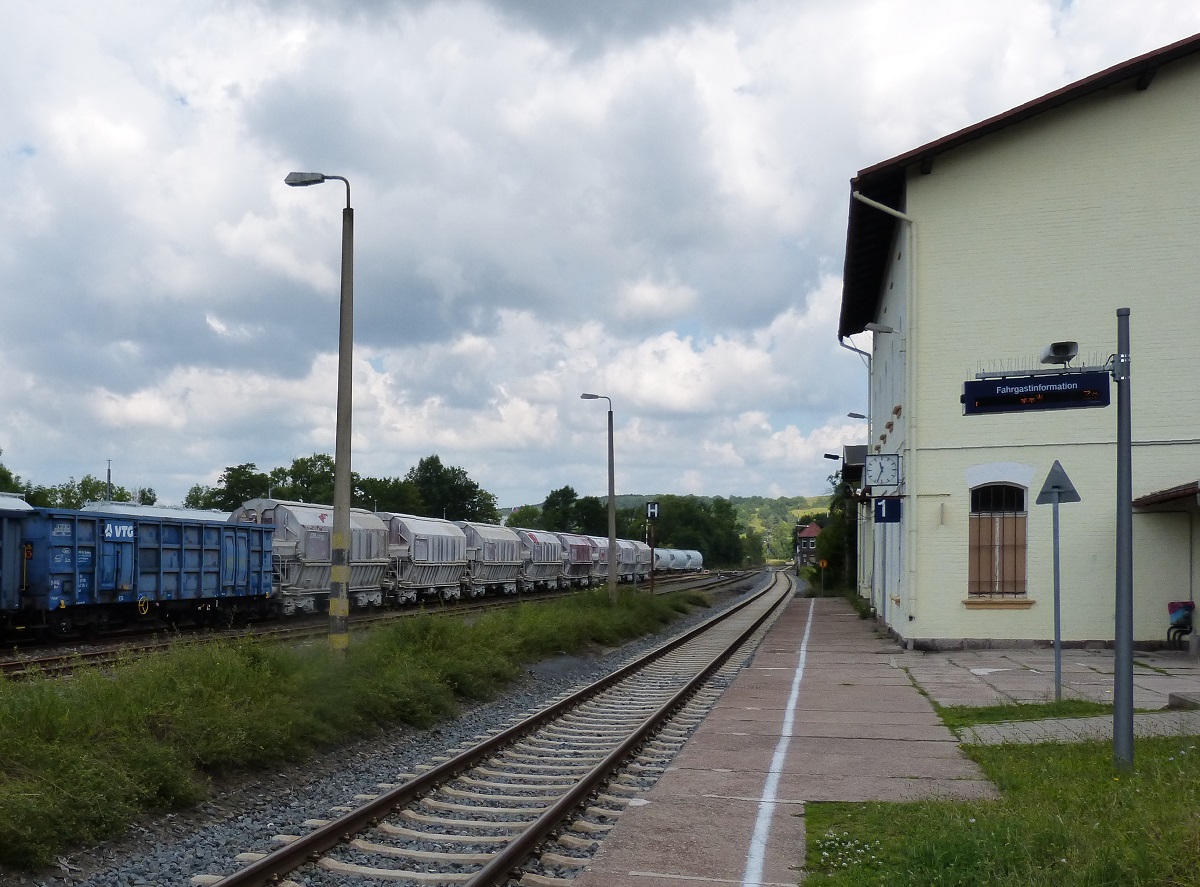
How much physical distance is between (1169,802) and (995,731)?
4.36 metres

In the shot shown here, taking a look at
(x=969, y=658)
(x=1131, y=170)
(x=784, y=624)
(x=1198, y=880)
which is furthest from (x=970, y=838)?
(x=784, y=624)

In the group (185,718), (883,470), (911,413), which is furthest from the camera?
(883,470)

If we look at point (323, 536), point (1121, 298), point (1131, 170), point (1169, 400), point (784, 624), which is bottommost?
point (784, 624)

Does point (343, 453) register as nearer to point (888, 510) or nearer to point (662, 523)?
point (888, 510)

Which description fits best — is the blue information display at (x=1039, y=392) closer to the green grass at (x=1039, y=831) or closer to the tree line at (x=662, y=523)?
the green grass at (x=1039, y=831)

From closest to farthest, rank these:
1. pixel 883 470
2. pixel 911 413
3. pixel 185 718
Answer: pixel 185 718 → pixel 911 413 → pixel 883 470

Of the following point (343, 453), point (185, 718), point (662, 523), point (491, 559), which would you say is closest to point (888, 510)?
point (343, 453)

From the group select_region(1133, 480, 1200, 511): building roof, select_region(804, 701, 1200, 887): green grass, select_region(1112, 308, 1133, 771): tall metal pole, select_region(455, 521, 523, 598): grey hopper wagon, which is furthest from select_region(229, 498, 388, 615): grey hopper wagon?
select_region(1112, 308, 1133, 771): tall metal pole

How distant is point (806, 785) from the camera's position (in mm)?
8938

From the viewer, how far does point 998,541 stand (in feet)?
67.2

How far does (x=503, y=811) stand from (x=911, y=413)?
1487 centimetres

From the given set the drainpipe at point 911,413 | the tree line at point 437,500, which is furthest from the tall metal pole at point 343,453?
the tree line at point 437,500

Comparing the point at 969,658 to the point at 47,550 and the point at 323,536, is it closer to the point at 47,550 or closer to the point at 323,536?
the point at 47,550

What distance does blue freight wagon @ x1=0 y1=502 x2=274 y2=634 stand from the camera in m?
20.3
